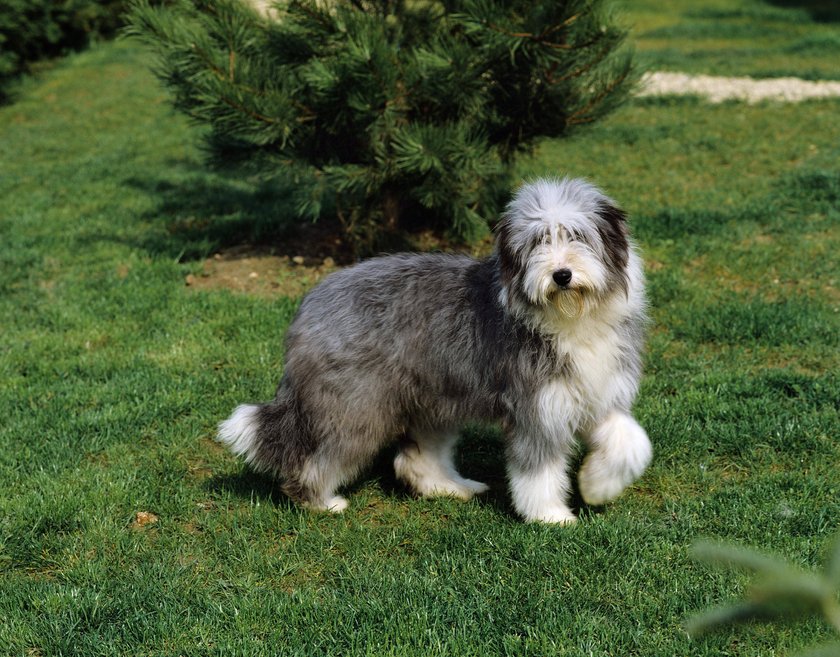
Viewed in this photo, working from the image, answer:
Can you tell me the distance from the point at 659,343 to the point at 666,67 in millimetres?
9738

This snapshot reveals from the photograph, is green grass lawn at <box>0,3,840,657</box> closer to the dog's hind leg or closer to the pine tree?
the dog's hind leg

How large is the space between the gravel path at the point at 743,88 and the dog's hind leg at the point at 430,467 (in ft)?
27.6

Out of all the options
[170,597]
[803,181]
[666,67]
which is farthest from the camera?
[666,67]

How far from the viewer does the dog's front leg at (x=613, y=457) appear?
3.78 m

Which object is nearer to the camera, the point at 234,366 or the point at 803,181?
the point at 234,366

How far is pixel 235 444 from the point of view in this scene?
4.11 meters

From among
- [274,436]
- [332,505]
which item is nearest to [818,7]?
[332,505]

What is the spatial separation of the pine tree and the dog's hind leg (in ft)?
7.73

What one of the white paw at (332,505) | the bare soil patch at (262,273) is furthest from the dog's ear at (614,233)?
the bare soil patch at (262,273)

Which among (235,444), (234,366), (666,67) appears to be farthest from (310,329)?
(666,67)

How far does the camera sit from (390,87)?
6051 millimetres

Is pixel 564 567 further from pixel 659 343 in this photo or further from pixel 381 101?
→ pixel 381 101

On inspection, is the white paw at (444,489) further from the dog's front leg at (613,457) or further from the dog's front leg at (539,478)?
the dog's front leg at (613,457)

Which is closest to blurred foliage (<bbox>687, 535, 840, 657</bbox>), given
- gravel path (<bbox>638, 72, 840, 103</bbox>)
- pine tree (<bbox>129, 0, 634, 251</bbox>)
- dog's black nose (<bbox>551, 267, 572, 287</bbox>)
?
dog's black nose (<bbox>551, 267, 572, 287</bbox>)
